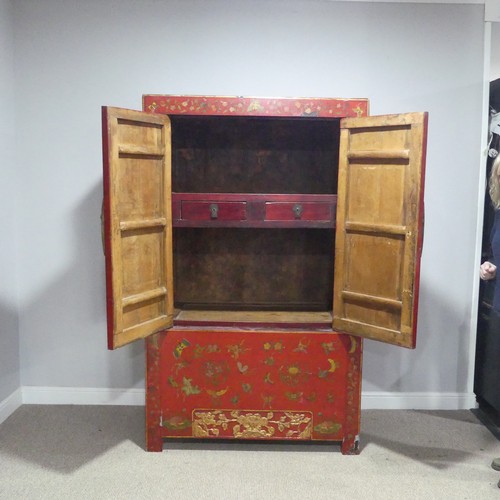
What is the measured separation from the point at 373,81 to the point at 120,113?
5.14 ft

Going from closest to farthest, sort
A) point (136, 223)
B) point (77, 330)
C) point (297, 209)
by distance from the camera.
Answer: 1. point (136, 223)
2. point (297, 209)
3. point (77, 330)

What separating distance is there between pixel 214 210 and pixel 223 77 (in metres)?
0.93

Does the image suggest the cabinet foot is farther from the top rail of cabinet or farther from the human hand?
the human hand

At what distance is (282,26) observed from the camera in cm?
307

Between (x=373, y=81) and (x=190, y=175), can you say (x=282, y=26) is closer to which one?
(x=373, y=81)

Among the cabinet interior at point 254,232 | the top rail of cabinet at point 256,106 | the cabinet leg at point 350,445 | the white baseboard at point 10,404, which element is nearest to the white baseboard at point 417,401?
the cabinet leg at point 350,445

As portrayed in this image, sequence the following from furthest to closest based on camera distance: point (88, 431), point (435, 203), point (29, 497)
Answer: point (435, 203) < point (88, 431) < point (29, 497)

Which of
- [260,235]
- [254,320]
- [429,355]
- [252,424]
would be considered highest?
[260,235]

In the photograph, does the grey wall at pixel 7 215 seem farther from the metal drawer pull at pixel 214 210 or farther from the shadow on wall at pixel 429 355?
the shadow on wall at pixel 429 355

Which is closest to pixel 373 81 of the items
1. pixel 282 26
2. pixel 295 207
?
pixel 282 26

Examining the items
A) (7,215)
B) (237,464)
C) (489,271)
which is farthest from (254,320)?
(7,215)

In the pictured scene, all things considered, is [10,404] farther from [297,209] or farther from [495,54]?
[495,54]

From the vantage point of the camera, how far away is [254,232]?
3.08m

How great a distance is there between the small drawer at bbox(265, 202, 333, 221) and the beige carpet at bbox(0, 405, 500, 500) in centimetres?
122
